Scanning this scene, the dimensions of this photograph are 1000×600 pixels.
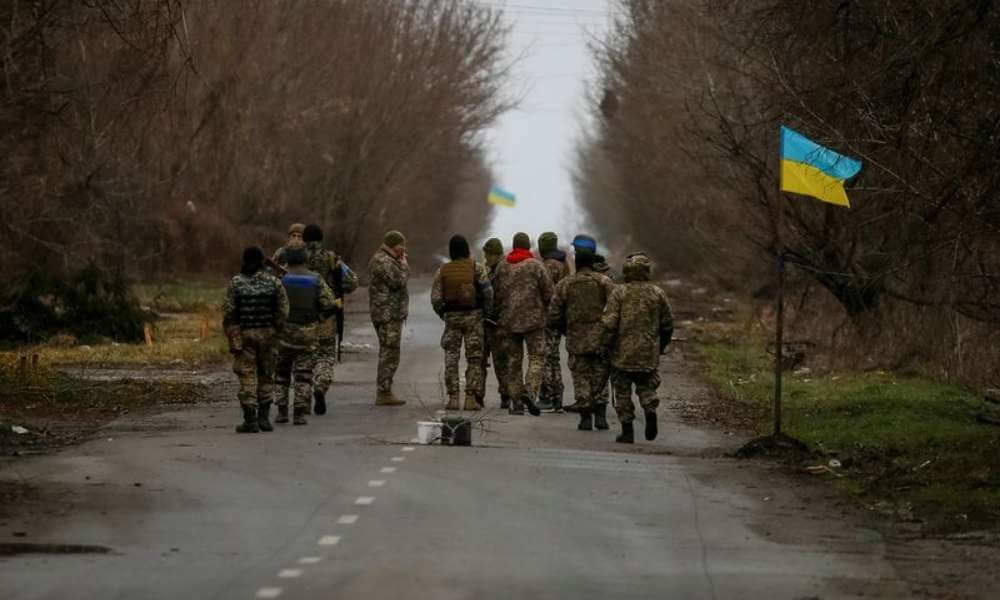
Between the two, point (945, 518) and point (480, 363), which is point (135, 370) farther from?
point (945, 518)

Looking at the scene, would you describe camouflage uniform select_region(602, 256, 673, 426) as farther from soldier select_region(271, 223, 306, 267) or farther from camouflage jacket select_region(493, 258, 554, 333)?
soldier select_region(271, 223, 306, 267)

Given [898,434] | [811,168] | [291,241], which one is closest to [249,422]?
[291,241]

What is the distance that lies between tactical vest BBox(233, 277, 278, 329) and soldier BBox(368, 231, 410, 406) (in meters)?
3.24

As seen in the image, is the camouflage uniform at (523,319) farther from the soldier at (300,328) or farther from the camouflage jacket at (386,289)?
the soldier at (300,328)

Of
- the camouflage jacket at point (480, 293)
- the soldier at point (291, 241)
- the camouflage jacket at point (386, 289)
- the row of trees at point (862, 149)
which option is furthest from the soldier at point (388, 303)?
the row of trees at point (862, 149)

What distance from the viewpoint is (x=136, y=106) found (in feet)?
95.4

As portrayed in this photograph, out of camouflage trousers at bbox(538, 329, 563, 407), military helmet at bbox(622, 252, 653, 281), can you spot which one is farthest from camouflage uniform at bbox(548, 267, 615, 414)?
camouflage trousers at bbox(538, 329, 563, 407)

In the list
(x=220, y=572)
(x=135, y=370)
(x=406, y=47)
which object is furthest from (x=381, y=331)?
(x=406, y=47)

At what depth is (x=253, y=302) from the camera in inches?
743

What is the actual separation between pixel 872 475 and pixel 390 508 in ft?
16.1

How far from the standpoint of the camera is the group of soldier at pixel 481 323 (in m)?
18.9

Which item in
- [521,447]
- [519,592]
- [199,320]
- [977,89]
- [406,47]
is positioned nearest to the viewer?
[519,592]

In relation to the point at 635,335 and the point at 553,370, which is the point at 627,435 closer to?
the point at 635,335

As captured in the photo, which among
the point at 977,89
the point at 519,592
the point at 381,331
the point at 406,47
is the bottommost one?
the point at 519,592
